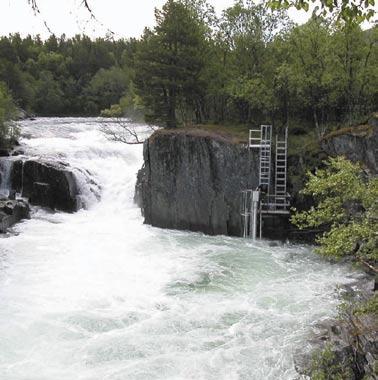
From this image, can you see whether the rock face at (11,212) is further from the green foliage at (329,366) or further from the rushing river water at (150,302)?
the green foliage at (329,366)

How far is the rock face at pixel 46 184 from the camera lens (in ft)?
80.6

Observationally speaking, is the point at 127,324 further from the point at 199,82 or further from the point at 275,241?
the point at 199,82

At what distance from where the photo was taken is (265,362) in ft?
32.1

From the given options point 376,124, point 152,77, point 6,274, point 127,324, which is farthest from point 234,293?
point 152,77

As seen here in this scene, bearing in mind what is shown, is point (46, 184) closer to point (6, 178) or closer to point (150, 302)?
point (6, 178)

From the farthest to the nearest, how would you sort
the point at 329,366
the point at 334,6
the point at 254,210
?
the point at 254,210 < the point at 329,366 < the point at 334,6

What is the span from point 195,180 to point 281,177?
11.6ft

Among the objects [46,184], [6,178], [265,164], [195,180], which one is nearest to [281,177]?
[265,164]

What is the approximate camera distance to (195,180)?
2059 centimetres

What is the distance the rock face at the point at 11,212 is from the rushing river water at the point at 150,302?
49 cm

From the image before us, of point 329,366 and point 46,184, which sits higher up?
point 46,184

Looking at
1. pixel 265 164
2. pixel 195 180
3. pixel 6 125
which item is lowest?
pixel 195 180

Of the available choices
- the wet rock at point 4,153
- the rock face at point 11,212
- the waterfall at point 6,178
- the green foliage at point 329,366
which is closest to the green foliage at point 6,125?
the wet rock at point 4,153

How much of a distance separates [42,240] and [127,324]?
8.90 metres
